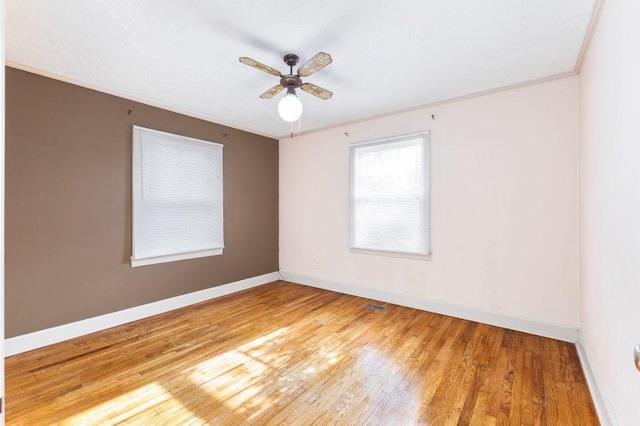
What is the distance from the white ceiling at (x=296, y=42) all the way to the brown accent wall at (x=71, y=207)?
28 cm

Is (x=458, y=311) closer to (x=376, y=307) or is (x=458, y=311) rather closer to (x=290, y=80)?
(x=376, y=307)

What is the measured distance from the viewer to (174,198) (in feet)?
12.2

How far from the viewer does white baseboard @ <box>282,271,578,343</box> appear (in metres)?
2.83

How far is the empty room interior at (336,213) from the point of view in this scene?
74.0 inches

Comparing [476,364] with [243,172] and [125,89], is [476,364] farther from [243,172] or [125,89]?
[125,89]

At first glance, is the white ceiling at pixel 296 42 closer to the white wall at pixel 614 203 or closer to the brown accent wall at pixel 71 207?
the brown accent wall at pixel 71 207

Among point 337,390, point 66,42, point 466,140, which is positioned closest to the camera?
Result: point 337,390

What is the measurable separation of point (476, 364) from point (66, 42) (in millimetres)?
4158

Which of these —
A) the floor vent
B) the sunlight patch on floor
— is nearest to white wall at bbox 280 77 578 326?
the floor vent

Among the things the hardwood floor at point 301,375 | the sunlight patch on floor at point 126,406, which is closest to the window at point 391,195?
the hardwood floor at point 301,375

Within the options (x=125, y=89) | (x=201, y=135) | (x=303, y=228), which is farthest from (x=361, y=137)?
(x=125, y=89)

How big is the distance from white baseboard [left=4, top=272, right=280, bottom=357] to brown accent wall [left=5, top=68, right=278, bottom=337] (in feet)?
0.20

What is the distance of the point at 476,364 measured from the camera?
7.88 feet

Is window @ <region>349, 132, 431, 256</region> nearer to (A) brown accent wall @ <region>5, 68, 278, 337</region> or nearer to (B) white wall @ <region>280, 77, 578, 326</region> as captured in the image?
(B) white wall @ <region>280, 77, 578, 326</region>
